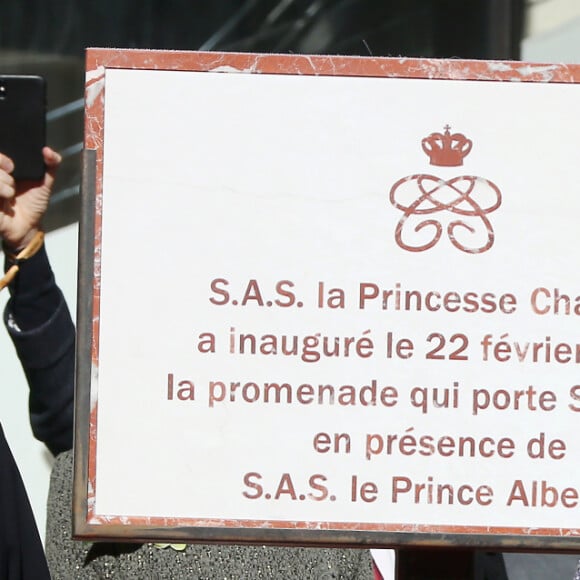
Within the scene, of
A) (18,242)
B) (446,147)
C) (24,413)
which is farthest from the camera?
(24,413)

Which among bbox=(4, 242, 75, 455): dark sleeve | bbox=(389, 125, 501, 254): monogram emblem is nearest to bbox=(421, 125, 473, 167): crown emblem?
bbox=(389, 125, 501, 254): monogram emblem

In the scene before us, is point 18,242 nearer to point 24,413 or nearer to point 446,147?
point 446,147

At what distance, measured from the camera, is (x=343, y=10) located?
260 cm

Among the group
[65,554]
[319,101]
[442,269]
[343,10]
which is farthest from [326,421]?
[343,10]

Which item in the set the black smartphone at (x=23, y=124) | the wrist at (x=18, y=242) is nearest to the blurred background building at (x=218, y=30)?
the black smartphone at (x=23, y=124)

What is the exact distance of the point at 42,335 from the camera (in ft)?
5.00

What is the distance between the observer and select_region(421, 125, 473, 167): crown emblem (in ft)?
3.10

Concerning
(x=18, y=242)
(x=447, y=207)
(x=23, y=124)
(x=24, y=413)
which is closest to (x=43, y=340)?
(x=18, y=242)

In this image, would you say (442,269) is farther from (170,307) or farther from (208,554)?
(208,554)

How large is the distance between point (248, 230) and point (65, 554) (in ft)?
2.71

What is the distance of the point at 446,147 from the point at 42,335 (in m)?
0.78

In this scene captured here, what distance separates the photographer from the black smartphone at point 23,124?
140 cm

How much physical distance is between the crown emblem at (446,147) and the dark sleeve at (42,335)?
2.48 feet

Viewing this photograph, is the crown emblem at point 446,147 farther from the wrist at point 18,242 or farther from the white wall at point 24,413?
the white wall at point 24,413
